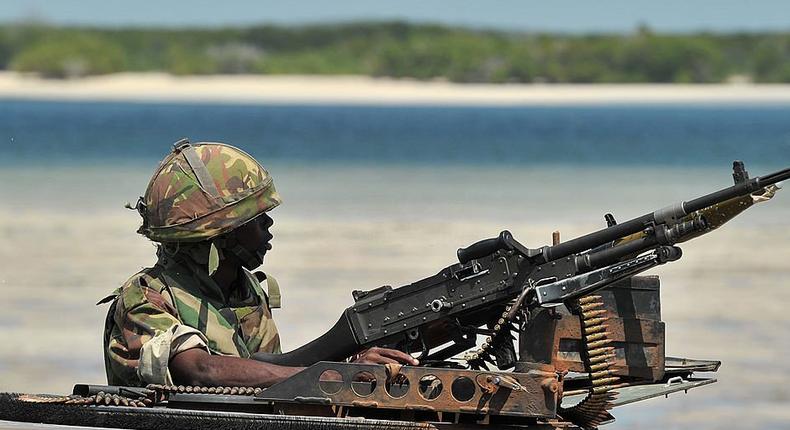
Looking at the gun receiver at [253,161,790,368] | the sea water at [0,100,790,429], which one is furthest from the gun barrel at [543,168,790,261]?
the sea water at [0,100,790,429]

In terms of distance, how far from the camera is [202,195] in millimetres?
6164

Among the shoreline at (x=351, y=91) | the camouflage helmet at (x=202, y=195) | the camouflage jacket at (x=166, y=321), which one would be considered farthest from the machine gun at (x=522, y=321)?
the shoreline at (x=351, y=91)

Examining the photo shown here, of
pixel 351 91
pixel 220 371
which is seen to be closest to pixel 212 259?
pixel 220 371

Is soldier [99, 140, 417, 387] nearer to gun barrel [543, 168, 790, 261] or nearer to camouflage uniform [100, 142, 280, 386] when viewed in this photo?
camouflage uniform [100, 142, 280, 386]

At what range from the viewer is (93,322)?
13.1 m

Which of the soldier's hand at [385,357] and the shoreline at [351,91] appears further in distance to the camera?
the shoreline at [351,91]

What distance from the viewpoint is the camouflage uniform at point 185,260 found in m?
6.01

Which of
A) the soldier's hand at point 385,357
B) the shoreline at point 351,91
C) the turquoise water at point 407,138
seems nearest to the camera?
the soldier's hand at point 385,357

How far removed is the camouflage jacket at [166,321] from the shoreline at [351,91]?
9879 centimetres

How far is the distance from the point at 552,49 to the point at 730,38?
45.1ft

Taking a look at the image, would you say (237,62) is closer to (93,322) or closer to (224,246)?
(93,322)

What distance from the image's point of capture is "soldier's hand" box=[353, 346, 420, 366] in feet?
19.2

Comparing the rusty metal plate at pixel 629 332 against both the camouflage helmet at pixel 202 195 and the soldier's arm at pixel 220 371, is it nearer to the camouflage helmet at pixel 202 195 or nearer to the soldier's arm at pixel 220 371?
the soldier's arm at pixel 220 371

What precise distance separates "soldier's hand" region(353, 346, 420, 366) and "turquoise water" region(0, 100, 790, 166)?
3149 centimetres
